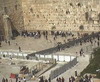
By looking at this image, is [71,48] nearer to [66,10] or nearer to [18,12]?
[66,10]

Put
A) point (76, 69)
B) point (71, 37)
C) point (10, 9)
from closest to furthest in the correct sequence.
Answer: point (76, 69) < point (71, 37) < point (10, 9)

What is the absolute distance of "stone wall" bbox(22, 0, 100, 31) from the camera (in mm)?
35031

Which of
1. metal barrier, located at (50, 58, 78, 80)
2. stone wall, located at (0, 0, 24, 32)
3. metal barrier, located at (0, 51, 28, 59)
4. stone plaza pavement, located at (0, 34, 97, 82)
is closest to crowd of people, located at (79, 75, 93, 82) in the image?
stone plaza pavement, located at (0, 34, 97, 82)

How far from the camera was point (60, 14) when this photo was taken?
3659cm

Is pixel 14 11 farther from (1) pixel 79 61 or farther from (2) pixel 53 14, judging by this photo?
(1) pixel 79 61

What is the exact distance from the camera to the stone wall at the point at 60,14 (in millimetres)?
35031

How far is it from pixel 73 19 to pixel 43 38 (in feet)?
11.7

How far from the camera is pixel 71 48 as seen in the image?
29938 millimetres

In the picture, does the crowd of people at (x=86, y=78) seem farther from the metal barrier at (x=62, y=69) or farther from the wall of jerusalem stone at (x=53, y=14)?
the wall of jerusalem stone at (x=53, y=14)

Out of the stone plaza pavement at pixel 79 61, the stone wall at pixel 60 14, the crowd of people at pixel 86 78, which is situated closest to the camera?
the crowd of people at pixel 86 78

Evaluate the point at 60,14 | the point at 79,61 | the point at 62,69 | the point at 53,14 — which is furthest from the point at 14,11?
the point at 62,69

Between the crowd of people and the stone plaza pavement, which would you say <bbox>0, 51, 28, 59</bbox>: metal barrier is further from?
the crowd of people

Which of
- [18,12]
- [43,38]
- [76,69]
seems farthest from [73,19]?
[76,69]

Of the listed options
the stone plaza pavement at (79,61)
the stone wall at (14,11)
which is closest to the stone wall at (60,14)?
the stone wall at (14,11)
